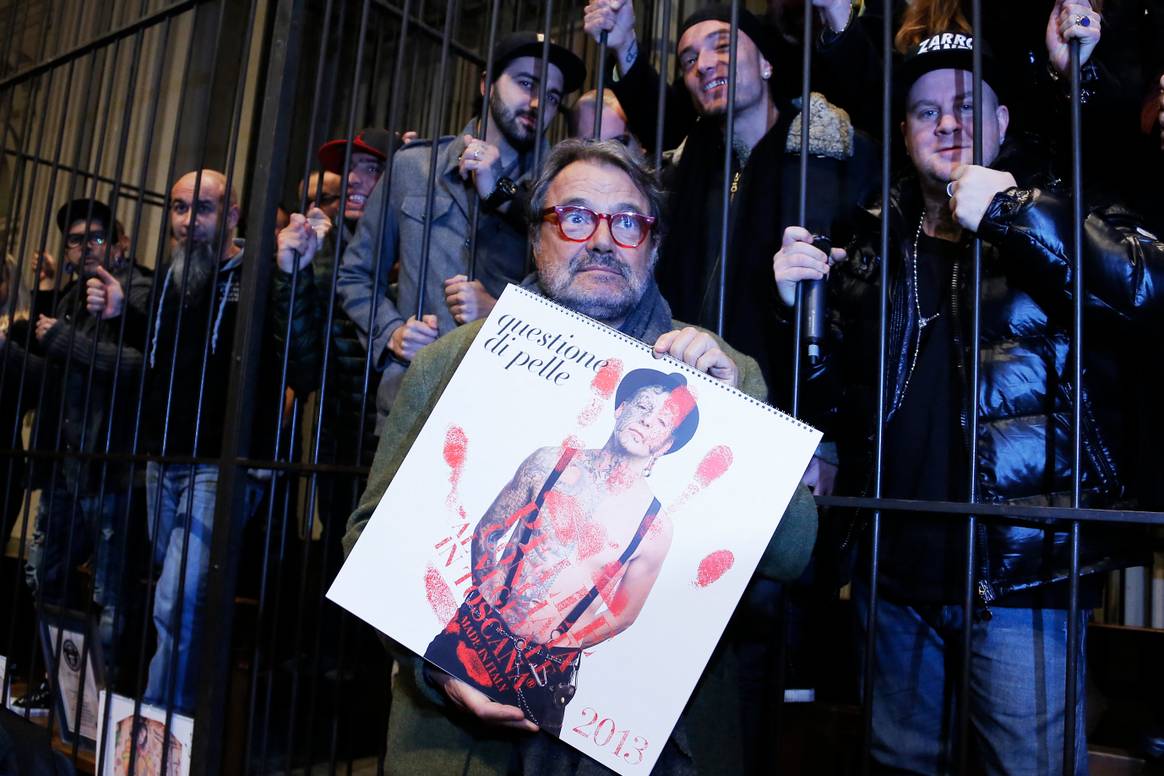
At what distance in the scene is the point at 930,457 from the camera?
163 centimetres

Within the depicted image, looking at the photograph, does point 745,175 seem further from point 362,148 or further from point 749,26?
point 362,148

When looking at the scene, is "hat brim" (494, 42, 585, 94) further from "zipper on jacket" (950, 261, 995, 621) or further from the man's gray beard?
"zipper on jacket" (950, 261, 995, 621)

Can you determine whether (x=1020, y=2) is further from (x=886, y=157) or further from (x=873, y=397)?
(x=873, y=397)

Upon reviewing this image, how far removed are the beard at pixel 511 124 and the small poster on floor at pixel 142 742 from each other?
5.32 ft

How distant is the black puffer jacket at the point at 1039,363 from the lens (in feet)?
4.47

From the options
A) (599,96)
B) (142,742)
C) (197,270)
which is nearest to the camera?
(599,96)

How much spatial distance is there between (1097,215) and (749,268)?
0.64m

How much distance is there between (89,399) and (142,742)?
971mm

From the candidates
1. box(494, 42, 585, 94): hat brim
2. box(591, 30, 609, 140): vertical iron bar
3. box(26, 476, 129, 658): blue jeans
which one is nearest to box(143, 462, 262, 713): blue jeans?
box(26, 476, 129, 658): blue jeans

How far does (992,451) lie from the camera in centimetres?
152

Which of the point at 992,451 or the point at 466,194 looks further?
the point at 466,194

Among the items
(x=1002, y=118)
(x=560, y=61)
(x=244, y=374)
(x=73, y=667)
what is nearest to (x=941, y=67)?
(x=1002, y=118)

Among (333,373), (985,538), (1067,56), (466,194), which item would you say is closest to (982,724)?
(985,538)

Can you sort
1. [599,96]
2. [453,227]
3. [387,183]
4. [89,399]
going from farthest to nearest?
[89,399]
[453,227]
[387,183]
[599,96]
